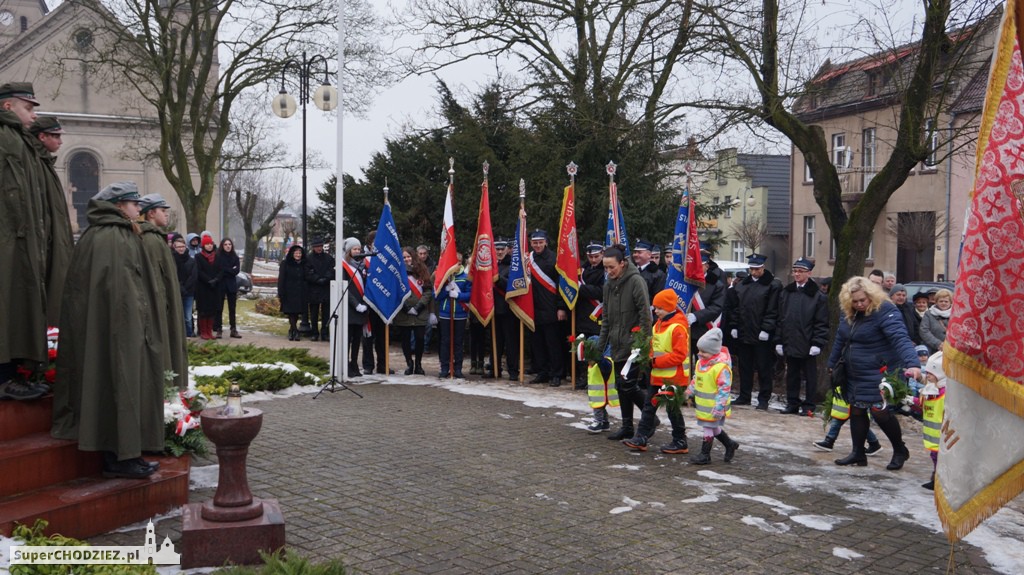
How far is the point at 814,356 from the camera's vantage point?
1205 centimetres

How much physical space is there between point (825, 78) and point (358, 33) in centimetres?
1602

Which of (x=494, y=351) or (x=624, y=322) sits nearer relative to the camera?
(x=624, y=322)

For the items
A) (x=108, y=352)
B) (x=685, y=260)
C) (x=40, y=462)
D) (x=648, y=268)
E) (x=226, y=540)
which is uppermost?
(x=685, y=260)

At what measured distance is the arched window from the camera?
158ft

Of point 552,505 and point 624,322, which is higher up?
point 624,322

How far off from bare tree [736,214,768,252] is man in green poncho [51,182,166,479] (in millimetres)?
43891

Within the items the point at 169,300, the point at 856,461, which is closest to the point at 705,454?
the point at 856,461

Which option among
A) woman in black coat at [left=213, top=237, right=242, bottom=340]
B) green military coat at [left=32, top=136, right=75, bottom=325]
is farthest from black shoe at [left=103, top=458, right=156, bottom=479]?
woman in black coat at [left=213, top=237, right=242, bottom=340]

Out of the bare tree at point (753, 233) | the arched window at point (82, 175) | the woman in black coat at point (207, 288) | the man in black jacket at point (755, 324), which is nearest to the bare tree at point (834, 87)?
the man in black jacket at point (755, 324)

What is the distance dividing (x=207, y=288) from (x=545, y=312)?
705cm

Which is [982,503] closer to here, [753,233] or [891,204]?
[891,204]

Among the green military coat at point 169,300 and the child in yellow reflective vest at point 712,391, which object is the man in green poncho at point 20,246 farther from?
the child in yellow reflective vest at point 712,391

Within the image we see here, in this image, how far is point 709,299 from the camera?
1280cm

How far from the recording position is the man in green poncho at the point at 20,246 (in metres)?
6.05
